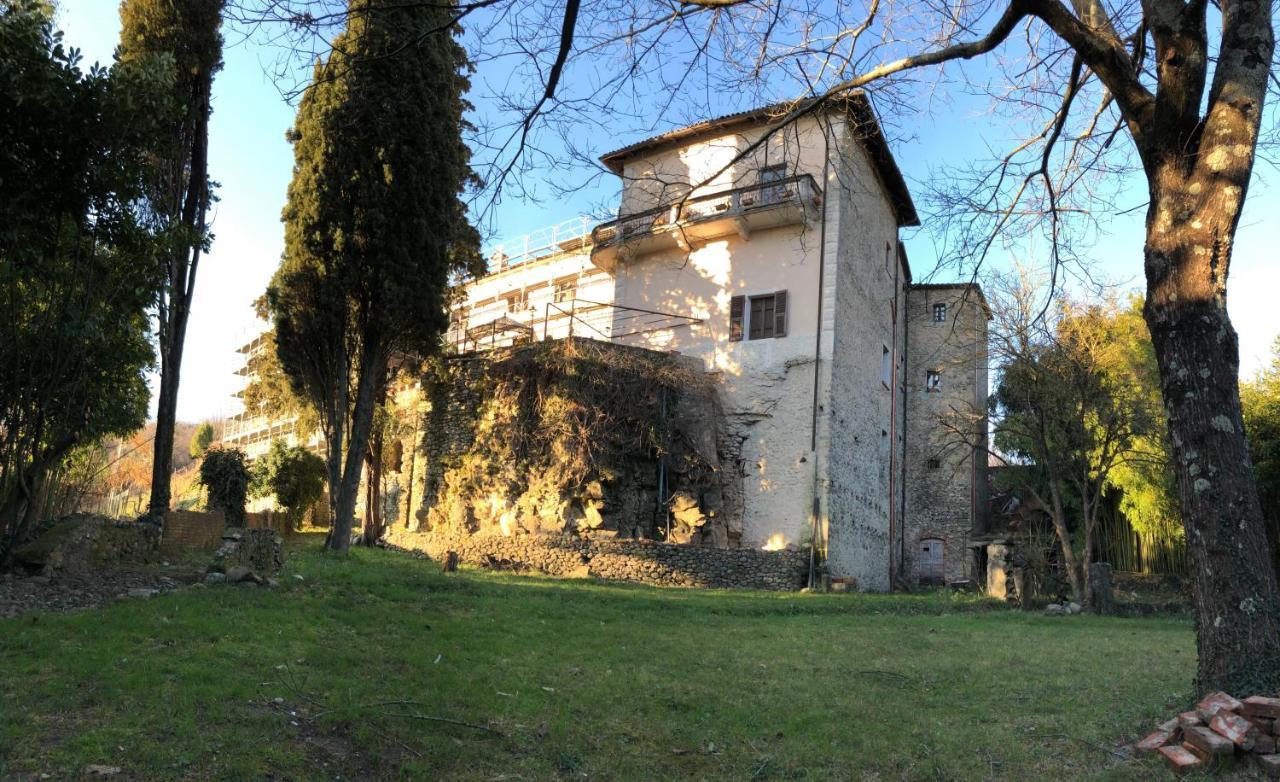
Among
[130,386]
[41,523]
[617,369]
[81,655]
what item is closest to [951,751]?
[81,655]

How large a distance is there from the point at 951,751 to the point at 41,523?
34.1ft

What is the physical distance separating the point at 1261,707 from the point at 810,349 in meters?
16.2

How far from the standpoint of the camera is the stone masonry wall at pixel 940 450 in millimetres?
25562

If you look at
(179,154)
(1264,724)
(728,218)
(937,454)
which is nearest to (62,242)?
(179,154)

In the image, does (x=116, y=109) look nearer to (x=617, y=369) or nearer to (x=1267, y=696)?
(x=1267, y=696)

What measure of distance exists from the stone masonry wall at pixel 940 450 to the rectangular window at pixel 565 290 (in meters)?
12.3

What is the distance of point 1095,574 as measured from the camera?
52.7 ft

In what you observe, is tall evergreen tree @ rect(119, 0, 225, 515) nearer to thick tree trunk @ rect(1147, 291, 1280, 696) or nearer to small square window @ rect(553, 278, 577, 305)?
thick tree trunk @ rect(1147, 291, 1280, 696)

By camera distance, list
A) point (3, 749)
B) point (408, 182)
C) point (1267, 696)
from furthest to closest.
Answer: point (408, 182) → point (1267, 696) → point (3, 749)

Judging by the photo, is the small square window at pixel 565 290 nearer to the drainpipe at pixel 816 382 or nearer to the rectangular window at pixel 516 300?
the rectangular window at pixel 516 300

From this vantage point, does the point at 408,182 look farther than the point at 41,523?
Yes

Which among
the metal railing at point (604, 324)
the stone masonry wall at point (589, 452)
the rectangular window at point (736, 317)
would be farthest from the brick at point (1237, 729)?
the rectangular window at point (736, 317)

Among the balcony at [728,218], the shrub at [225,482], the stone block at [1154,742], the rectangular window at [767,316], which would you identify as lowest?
the stone block at [1154,742]

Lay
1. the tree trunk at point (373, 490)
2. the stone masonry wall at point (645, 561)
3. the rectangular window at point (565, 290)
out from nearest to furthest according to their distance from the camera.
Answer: the stone masonry wall at point (645, 561)
the tree trunk at point (373, 490)
the rectangular window at point (565, 290)
